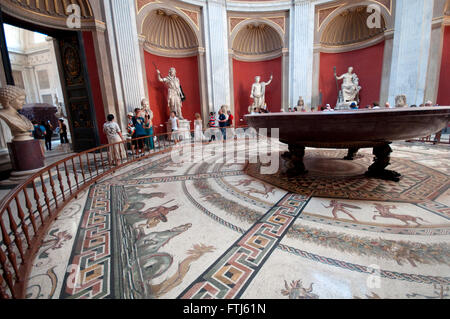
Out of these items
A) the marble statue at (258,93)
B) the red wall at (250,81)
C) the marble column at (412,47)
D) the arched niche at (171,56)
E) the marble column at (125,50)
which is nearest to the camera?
the marble column at (125,50)

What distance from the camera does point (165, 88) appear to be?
29.4ft

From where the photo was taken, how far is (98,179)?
349cm

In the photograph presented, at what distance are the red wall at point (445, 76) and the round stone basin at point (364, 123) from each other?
8.28m

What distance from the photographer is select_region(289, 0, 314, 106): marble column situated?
923cm

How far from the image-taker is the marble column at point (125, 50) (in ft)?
20.6

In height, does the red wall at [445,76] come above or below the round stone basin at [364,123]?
above

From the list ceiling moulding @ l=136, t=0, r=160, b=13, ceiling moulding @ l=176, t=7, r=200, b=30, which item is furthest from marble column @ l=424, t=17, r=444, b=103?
ceiling moulding @ l=136, t=0, r=160, b=13

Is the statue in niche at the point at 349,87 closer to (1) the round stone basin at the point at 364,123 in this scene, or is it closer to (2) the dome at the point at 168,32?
(2) the dome at the point at 168,32

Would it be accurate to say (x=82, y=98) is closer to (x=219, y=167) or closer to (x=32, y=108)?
(x=219, y=167)

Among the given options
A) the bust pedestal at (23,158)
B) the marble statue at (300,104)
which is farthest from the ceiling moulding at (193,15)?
the bust pedestal at (23,158)

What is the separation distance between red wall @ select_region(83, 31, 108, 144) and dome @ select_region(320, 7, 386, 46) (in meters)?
9.67

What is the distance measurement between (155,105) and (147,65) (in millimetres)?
1579

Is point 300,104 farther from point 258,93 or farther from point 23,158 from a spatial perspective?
point 23,158
